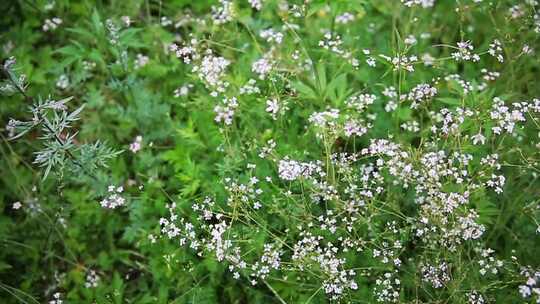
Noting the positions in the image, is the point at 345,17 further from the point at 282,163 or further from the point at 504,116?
the point at 282,163

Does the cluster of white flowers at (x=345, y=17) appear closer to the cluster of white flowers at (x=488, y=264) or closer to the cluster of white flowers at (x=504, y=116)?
the cluster of white flowers at (x=504, y=116)

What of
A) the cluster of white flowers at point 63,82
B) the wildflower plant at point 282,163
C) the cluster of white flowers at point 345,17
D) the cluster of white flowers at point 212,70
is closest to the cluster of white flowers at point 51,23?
the wildflower plant at point 282,163

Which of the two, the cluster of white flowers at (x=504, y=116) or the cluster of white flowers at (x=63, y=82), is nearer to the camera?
the cluster of white flowers at (x=504, y=116)

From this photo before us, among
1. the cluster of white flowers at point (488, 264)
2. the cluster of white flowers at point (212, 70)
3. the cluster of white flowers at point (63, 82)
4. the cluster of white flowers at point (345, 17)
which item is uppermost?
the cluster of white flowers at point (345, 17)

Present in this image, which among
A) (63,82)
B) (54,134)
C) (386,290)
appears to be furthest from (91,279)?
(386,290)

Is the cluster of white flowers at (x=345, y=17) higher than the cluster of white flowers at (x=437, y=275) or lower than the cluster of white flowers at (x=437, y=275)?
higher

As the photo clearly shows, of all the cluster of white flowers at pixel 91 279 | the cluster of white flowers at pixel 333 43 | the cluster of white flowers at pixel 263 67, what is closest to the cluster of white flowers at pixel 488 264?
the cluster of white flowers at pixel 333 43

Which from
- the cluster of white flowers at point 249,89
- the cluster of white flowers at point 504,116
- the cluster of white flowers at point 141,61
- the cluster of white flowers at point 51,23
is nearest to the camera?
the cluster of white flowers at point 504,116

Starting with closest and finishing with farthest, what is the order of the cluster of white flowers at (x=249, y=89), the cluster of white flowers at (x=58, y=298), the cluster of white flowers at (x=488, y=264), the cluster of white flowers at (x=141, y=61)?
the cluster of white flowers at (x=488, y=264), the cluster of white flowers at (x=58, y=298), the cluster of white flowers at (x=249, y=89), the cluster of white flowers at (x=141, y=61)

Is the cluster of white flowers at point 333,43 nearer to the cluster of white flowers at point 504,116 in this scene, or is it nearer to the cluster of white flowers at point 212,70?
the cluster of white flowers at point 212,70

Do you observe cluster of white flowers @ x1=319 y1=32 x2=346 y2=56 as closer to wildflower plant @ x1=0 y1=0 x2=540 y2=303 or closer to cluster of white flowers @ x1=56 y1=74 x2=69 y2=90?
wildflower plant @ x1=0 y1=0 x2=540 y2=303

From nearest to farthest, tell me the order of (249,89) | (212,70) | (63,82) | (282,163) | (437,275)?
(437,275) → (282,163) → (212,70) → (249,89) → (63,82)

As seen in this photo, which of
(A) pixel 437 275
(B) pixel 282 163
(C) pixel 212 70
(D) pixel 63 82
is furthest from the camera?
(D) pixel 63 82
